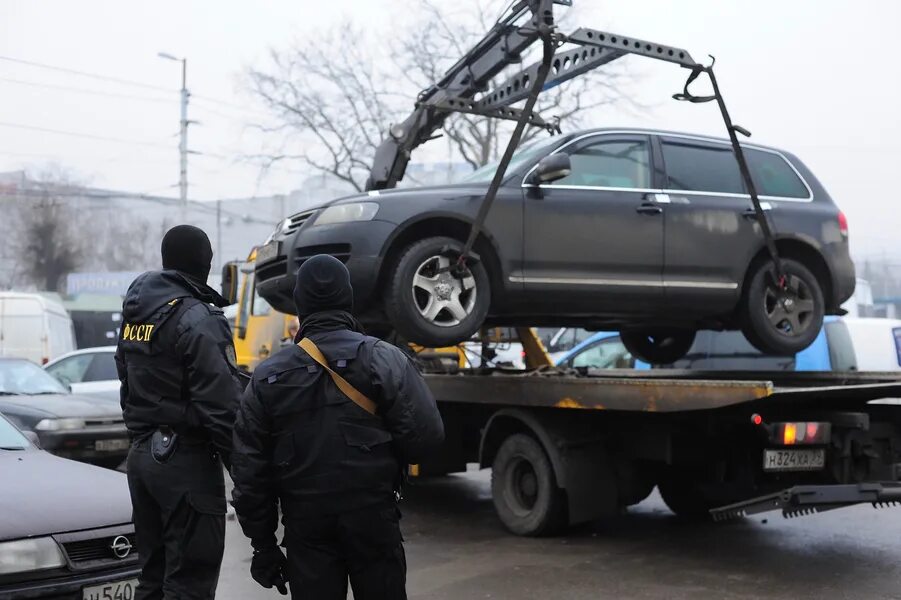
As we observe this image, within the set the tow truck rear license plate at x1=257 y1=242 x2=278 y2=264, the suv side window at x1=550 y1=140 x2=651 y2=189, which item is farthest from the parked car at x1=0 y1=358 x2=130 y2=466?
the suv side window at x1=550 y1=140 x2=651 y2=189

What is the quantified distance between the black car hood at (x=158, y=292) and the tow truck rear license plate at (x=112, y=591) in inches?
45.0

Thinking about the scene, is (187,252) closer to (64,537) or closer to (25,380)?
(64,537)

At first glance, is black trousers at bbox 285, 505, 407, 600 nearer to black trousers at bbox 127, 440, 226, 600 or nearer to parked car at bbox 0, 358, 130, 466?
black trousers at bbox 127, 440, 226, 600

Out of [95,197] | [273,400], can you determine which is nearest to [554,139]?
[273,400]

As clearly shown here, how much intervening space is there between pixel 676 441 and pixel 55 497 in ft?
12.2

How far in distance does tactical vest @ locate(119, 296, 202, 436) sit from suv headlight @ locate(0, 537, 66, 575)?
721mm

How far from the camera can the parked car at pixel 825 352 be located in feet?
28.8

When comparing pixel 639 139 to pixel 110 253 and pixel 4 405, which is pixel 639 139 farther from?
pixel 110 253

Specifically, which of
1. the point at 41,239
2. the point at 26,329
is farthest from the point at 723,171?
the point at 41,239

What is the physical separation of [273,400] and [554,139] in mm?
4635

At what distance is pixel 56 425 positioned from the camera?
9.09 m

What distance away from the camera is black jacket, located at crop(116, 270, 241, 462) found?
3.49 meters

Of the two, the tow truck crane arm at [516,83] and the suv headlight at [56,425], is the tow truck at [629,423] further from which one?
the suv headlight at [56,425]

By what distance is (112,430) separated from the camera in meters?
9.38
